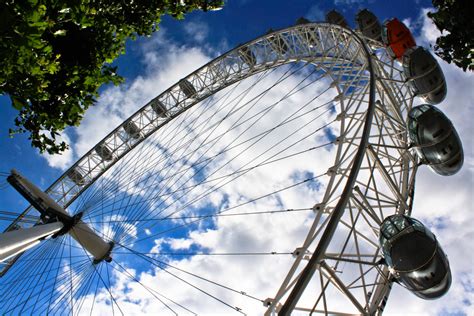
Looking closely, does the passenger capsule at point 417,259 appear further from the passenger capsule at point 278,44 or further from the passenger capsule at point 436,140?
the passenger capsule at point 278,44

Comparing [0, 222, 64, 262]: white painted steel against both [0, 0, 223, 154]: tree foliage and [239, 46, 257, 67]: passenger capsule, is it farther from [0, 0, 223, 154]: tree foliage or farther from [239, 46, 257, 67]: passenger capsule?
[239, 46, 257, 67]: passenger capsule

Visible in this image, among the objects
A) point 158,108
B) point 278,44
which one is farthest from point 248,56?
point 158,108

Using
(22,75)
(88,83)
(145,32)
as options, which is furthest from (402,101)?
(22,75)

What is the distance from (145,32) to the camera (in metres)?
8.25

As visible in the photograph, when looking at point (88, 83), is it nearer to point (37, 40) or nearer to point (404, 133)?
point (37, 40)

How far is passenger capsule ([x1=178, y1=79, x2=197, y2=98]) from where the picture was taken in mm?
22422

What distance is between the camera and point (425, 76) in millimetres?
13250

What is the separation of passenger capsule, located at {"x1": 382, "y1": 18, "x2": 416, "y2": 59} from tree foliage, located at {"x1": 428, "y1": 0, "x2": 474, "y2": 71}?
38.7 feet

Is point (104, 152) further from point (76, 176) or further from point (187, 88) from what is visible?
point (187, 88)

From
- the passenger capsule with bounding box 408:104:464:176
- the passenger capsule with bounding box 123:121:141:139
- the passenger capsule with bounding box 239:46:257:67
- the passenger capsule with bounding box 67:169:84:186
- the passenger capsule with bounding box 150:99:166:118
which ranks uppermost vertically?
the passenger capsule with bounding box 239:46:257:67

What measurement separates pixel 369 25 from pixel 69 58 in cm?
1619

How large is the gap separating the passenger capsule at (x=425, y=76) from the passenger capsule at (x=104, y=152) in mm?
17129

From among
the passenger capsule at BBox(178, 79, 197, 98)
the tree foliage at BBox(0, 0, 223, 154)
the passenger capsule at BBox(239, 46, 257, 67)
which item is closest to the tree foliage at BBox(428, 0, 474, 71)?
the tree foliage at BBox(0, 0, 223, 154)

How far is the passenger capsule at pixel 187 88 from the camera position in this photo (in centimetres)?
2242
